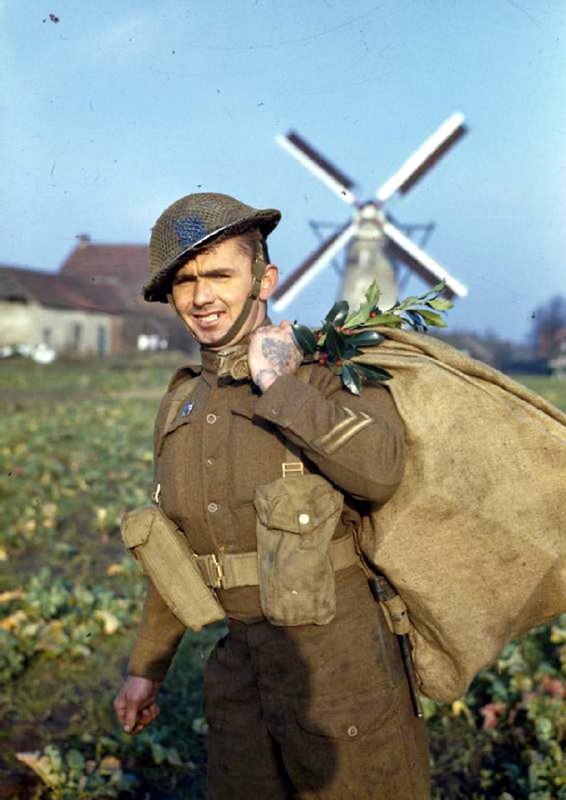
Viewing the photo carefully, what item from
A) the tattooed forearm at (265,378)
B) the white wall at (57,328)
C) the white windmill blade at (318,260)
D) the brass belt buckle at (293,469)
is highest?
the tattooed forearm at (265,378)

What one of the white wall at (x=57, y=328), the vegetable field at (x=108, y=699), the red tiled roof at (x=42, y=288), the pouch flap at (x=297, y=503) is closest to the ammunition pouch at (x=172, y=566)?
the vegetable field at (x=108, y=699)

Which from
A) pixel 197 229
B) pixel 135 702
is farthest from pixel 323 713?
pixel 197 229

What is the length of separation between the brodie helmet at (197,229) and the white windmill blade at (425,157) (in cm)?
2133

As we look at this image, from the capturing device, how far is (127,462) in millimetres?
12680

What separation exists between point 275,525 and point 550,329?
63.3 meters

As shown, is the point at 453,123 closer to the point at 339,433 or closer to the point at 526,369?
the point at 339,433

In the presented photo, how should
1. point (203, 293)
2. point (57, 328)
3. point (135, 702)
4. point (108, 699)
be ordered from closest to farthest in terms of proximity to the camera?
point (203, 293) < point (135, 702) < point (108, 699) < point (57, 328)

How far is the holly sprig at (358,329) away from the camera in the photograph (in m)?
2.68

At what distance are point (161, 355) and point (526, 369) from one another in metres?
31.5

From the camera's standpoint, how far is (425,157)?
961 inches

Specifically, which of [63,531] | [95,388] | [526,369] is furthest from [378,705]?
[526,369]

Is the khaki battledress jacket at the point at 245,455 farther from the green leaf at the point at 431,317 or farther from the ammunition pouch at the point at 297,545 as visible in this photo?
the green leaf at the point at 431,317

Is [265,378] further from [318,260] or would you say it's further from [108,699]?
[318,260]

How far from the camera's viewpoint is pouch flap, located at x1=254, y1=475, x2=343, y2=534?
2592mm
